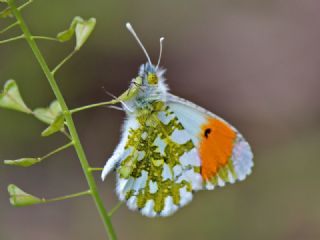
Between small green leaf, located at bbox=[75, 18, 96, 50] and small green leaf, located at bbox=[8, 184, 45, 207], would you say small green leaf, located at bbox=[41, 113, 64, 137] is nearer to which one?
small green leaf, located at bbox=[8, 184, 45, 207]

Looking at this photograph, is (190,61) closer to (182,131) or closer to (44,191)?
(44,191)

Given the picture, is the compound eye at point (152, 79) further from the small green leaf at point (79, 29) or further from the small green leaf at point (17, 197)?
the small green leaf at point (17, 197)

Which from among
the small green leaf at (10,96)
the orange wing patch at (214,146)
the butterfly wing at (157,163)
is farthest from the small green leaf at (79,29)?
the orange wing patch at (214,146)

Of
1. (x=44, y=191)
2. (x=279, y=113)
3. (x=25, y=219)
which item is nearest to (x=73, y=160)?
(x=44, y=191)

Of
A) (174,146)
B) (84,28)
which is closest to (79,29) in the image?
(84,28)

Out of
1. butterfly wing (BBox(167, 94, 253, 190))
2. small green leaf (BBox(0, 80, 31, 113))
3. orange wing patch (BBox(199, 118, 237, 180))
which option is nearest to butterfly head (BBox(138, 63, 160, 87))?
butterfly wing (BBox(167, 94, 253, 190))

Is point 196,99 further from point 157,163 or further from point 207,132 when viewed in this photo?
point 157,163
